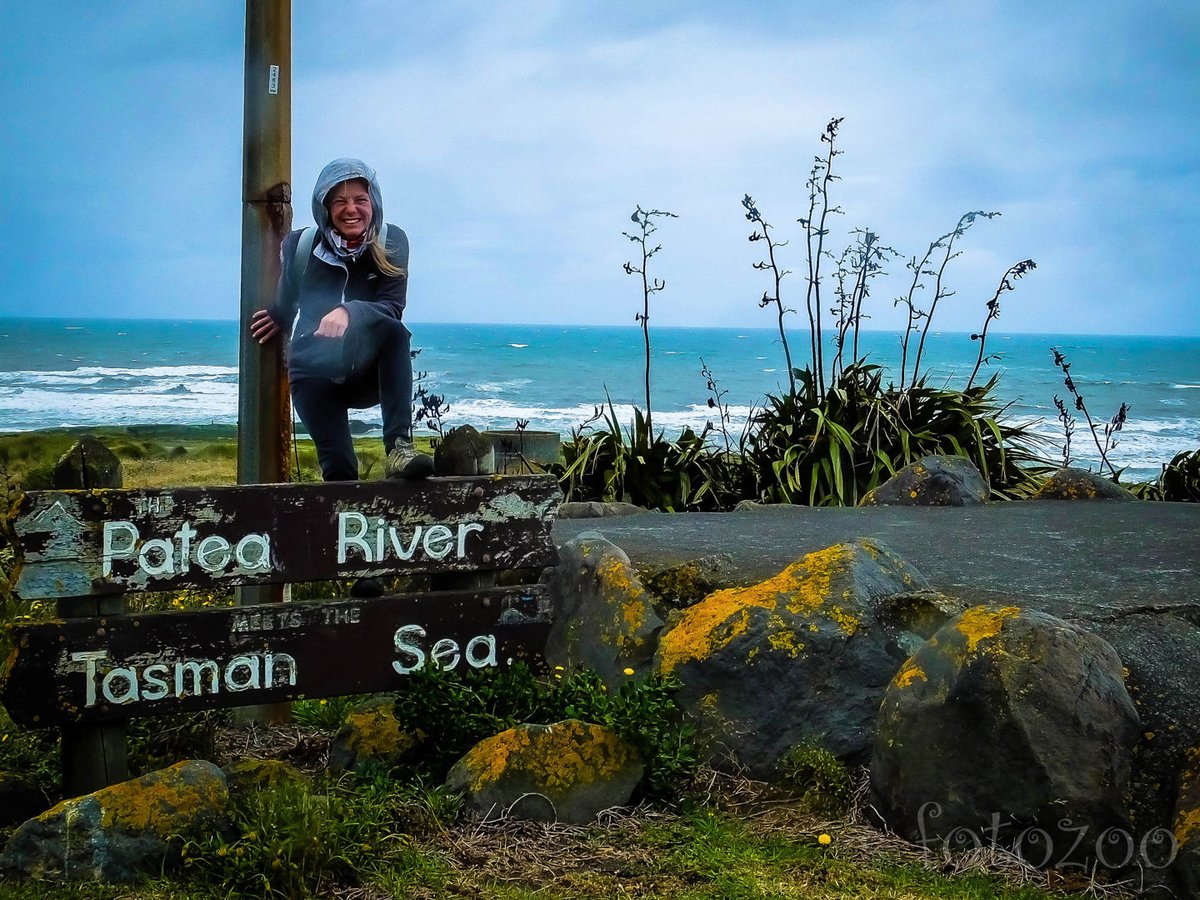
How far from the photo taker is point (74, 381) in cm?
2525

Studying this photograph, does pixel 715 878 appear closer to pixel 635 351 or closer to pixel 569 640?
pixel 569 640

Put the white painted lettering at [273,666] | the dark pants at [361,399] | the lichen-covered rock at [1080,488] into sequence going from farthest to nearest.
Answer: the lichen-covered rock at [1080,488] < the dark pants at [361,399] < the white painted lettering at [273,666]

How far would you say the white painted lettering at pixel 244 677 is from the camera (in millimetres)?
3412

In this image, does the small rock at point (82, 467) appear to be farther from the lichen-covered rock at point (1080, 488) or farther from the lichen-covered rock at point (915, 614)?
the lichen-covered rock at point (1080, 488)

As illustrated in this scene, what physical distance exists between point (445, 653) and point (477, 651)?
0.11 meters

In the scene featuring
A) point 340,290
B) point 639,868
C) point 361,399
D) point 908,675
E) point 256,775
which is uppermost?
point 340,290

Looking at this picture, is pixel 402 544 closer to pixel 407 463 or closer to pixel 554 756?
pixel 407 463

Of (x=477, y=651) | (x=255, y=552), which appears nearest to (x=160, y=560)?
(x=255, y=552)

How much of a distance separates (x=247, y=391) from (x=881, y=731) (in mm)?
2492

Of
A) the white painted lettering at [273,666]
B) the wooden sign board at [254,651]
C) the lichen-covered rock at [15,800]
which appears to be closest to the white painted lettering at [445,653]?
the wooden sign board at [254,651]

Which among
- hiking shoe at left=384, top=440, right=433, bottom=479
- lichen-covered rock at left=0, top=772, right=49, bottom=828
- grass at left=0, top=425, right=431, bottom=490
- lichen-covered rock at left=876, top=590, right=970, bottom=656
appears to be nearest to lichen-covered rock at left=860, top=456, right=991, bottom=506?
grass at left=0, top=425, right=431, bottom=490

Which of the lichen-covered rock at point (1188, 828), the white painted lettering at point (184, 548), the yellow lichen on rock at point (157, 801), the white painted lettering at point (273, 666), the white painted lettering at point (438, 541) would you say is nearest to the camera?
the lichen-covered rock at point (1188, 828)

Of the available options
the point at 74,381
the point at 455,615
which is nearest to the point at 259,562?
the point at 455,615

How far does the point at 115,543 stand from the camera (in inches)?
128
